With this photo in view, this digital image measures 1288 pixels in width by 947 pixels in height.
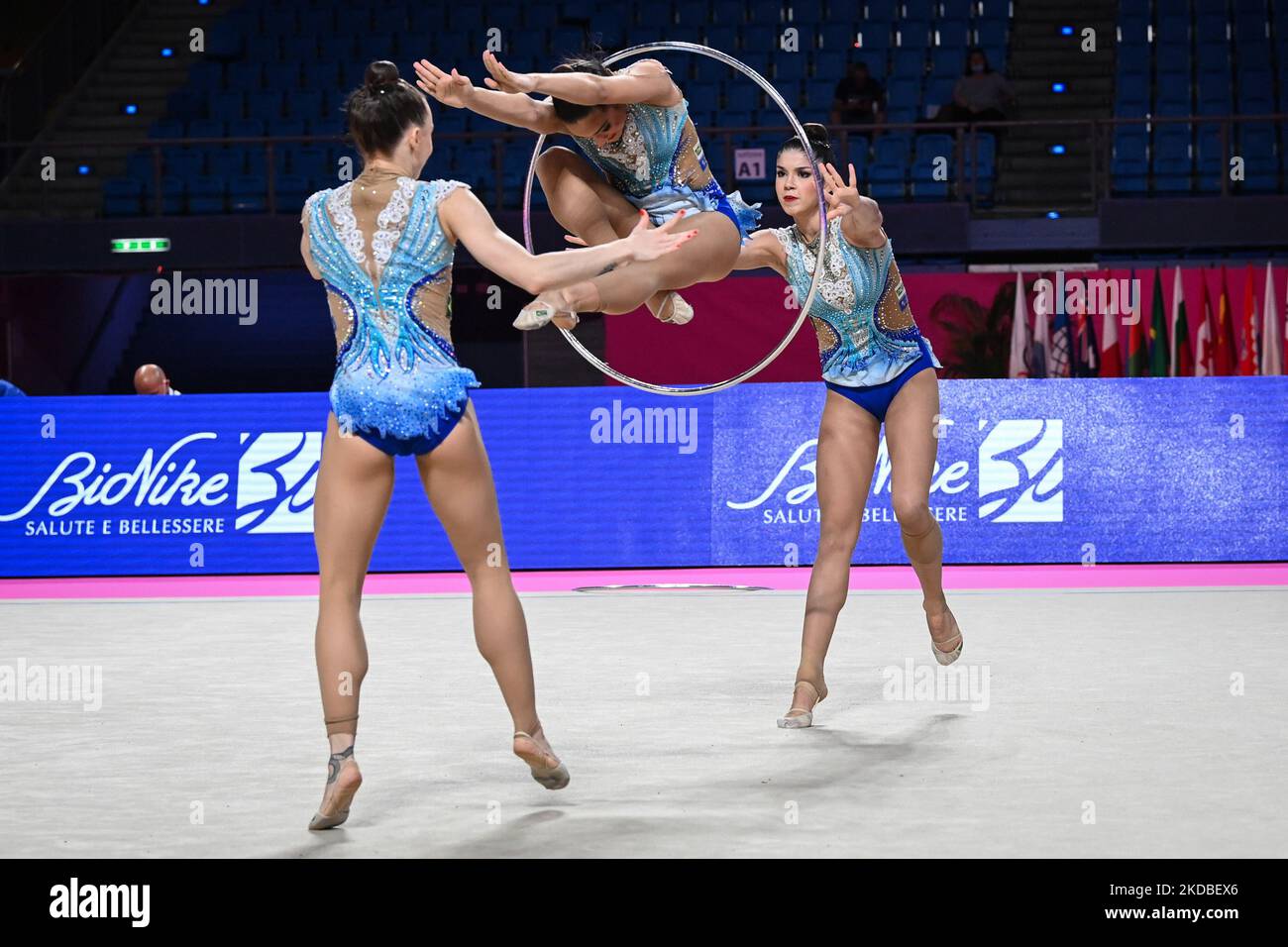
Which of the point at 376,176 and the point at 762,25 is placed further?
the point at 762,25

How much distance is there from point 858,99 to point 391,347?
12.4m

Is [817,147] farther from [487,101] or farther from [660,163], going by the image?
[487,101]

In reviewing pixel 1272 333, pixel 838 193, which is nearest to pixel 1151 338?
pixel 1272 333

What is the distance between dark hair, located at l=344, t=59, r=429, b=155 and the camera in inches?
167

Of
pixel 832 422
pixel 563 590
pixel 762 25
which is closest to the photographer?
pixel 832 422

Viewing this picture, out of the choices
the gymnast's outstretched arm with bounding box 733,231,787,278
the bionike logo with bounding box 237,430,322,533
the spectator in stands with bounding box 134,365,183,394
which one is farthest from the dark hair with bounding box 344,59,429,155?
the spectator in stands with bounding box 134,365,183,394

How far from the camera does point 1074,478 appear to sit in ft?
36.7

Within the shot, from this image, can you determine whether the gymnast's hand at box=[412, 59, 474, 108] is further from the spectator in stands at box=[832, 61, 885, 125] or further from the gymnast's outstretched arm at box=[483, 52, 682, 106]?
the spectator in stands at box=[832, 61, 885, 125]

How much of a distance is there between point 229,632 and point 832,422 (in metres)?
3.76

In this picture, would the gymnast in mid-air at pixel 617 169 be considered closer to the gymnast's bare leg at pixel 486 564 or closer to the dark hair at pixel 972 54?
the gymnast's bare leg at pixel 486 564

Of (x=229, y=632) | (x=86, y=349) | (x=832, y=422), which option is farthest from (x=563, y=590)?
(x=86, y=349)

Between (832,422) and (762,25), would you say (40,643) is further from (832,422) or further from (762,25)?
(762,25)

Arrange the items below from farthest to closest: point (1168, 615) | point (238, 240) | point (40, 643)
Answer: point (238, 240) < point (1168, 615) < point (40, 643)

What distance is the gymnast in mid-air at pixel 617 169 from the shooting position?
183 inches
